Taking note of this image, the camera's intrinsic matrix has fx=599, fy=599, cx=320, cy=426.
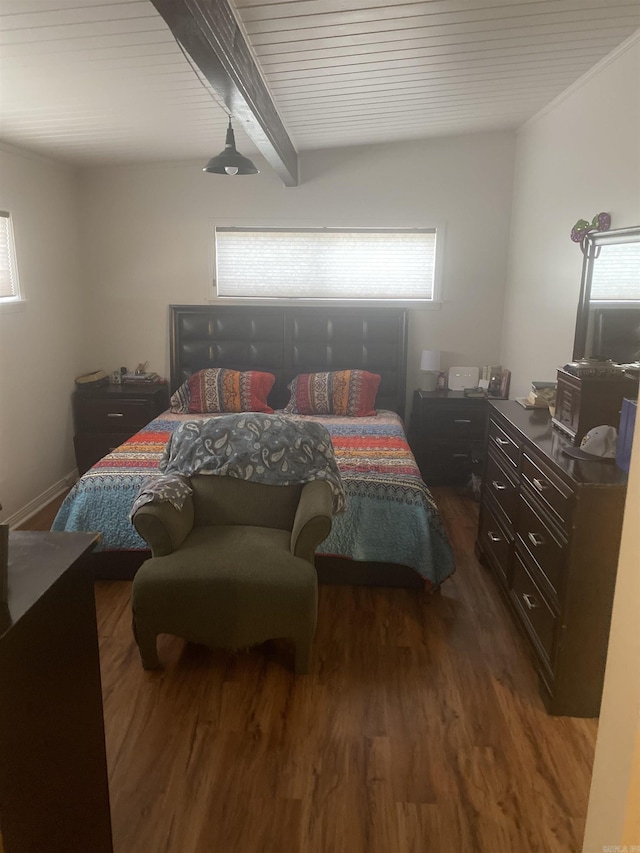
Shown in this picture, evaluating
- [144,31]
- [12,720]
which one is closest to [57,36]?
[144,31]

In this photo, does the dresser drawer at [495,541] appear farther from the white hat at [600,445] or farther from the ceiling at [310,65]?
the ceiling at [310,65]

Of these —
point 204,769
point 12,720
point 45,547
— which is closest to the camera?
point 12,720

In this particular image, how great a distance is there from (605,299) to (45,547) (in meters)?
2.62

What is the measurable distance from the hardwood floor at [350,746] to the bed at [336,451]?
1.03ft

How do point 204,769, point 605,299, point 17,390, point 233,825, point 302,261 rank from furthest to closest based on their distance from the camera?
point 302,261, point 17,390, point 605,299, point 204,769, point 233,825

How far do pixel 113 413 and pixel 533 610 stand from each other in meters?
3.35

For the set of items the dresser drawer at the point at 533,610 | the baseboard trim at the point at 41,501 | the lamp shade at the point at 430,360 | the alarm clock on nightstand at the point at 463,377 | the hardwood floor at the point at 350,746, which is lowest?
the hardwood floor at the point at 350,746

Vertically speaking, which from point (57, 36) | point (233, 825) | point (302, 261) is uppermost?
point (57, 36)

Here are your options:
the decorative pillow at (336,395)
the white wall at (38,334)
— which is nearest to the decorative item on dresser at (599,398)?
the decorative pillow at (336,395)

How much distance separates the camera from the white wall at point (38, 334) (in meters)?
3.85

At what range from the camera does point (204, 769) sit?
78.5 inches

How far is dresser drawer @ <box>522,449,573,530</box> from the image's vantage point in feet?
6.91

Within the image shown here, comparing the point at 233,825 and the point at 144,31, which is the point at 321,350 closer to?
the point at 144,31

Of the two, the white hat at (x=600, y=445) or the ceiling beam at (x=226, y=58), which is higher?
the ceiling beam at (x=226, y=58)
